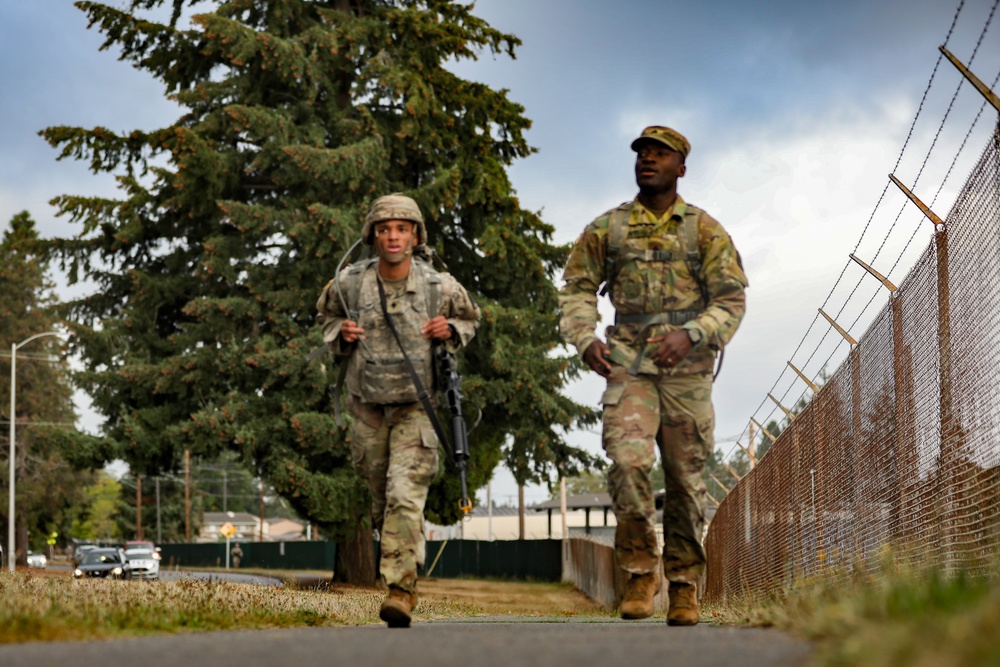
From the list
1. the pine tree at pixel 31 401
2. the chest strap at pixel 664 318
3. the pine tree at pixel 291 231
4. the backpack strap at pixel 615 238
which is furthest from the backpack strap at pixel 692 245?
the pine tree at pixel 31 401

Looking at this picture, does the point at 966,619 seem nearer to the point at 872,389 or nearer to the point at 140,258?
the point at 872,389

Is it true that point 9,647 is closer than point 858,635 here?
No

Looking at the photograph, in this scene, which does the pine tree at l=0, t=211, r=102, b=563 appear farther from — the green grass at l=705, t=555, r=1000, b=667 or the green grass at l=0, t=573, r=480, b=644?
the green grass at l=705, t=555, r=1000, b=667

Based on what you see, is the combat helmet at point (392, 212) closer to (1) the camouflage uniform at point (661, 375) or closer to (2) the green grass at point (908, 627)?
(1) the camouflage uniform at point (661, 375)

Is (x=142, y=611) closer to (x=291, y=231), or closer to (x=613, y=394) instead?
(x=613, y=394)

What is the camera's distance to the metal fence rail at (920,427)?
6688 millimetres

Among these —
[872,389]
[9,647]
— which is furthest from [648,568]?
[9,647]

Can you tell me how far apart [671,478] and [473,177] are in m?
20.8

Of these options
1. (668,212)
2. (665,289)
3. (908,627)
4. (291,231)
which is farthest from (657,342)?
(291,231)

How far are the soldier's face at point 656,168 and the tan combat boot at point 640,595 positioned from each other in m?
1.93

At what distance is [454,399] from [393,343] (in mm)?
465

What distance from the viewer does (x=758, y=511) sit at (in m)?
13.7

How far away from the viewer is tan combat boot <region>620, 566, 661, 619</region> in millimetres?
7172

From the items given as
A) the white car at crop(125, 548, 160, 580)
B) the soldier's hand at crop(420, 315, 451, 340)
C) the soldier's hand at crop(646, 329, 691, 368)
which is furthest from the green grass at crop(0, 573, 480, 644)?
the white car at crop(125, 548, 160, 580)
